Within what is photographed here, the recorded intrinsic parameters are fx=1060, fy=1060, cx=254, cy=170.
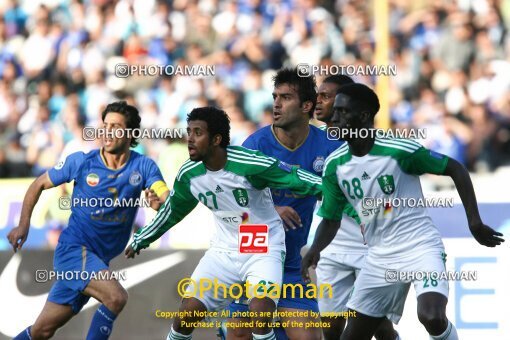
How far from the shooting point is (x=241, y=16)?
1281 cm

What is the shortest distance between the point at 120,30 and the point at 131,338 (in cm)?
429

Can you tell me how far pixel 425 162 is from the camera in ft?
22.5

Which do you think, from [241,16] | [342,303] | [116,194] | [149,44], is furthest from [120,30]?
[342,303]

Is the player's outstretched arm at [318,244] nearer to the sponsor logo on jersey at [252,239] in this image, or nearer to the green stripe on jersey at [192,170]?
the sponsor logo on jersey at [252,239]

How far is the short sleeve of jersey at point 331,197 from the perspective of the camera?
716 centimetres

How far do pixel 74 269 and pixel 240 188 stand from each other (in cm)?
185

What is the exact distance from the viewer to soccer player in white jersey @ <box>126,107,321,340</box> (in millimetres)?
7453

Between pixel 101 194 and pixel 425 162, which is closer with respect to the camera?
pixel 425 162

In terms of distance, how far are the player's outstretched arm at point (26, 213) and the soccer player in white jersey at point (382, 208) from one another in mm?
2757

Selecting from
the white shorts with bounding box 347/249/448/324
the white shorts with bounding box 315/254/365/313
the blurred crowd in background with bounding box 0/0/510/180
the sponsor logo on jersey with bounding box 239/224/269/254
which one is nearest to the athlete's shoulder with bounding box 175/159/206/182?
the sponsor logo on jersey with bounding box 239/224/269/254

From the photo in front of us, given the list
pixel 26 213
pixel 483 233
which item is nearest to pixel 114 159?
pixel 26 213

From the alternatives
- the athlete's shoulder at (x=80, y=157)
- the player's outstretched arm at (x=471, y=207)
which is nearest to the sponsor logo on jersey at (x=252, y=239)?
the player's outstretched arm at (x=471, y=207)

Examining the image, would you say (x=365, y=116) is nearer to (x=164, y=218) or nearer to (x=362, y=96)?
(x=362, y=96)

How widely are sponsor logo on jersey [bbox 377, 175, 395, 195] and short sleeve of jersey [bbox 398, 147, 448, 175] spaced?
0.38ft
